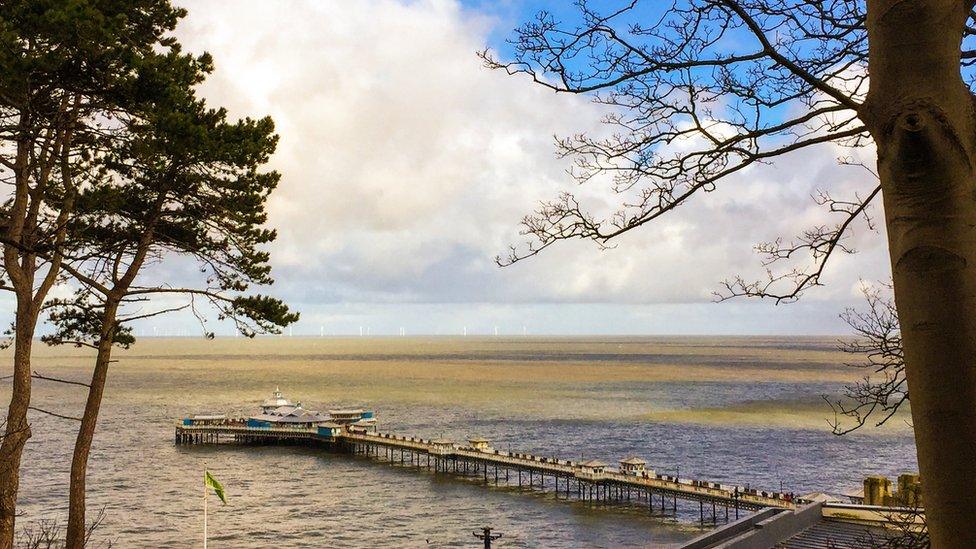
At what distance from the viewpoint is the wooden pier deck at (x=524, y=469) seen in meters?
37.9

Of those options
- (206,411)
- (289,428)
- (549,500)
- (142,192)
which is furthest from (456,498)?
(206,411)

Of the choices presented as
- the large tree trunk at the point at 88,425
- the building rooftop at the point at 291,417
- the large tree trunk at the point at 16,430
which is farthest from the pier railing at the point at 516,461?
the large tree trunk at the point at 16,430

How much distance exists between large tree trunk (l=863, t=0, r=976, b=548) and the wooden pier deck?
3162cm

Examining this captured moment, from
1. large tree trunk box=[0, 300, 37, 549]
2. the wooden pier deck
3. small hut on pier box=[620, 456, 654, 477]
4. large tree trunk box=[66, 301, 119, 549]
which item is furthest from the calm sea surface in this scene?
large tree trunk box=[0, 300, 37, 549]

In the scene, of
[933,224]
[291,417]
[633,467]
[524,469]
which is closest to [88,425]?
[933,224]

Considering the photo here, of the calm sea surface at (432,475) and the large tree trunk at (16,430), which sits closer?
the large tree trunk at (16,430)

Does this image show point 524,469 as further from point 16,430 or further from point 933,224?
point 933,224

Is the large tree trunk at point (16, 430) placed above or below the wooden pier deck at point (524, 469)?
above

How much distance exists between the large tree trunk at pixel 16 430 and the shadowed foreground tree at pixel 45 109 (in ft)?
0.06

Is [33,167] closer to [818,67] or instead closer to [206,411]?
[818,67]

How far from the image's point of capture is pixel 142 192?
54.2 ft

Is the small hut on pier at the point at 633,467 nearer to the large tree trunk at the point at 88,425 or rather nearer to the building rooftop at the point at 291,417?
the large tree trunk at the point at 88,425

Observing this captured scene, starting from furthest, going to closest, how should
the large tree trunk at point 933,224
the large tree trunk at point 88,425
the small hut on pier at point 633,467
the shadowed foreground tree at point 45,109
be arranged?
1. the small hut on pier at point 633,467
2. the large tree trunk at point 88,425
3. the shadowed foreground tree at point 45,109
4. the large tree trunk at point 933,224

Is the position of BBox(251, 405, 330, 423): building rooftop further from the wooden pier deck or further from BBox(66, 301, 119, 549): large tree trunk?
BBox(66, 301, 119, 549): large tree trunk
